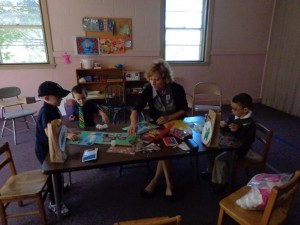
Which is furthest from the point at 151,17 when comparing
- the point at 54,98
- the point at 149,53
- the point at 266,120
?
the point at 54,98

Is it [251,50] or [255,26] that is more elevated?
[255,26]

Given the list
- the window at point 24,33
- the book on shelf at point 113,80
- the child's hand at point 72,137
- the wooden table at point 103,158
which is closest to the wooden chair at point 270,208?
the wooden table at point 103,158

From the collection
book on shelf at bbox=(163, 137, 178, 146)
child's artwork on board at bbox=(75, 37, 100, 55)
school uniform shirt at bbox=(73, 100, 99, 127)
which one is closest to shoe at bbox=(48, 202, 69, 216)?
school uniform shirt at bbox=(73, 100, 99, 127)

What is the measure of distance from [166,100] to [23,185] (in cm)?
133

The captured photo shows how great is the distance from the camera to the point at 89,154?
139cm

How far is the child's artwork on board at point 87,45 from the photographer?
390 cm

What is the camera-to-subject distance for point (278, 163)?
250 centimetres

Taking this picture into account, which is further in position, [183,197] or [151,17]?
[151,17]

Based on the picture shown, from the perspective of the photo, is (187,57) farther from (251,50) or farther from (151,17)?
(251,50)

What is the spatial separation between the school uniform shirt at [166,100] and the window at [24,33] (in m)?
2.64

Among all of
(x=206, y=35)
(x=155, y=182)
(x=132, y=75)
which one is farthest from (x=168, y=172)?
(x=206, y=35)

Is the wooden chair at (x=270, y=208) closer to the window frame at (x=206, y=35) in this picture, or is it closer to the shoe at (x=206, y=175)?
the shoe at (x=206, y=175)

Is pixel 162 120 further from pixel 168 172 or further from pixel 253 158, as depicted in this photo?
pixel 253 158

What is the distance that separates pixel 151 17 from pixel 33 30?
2.07 m
